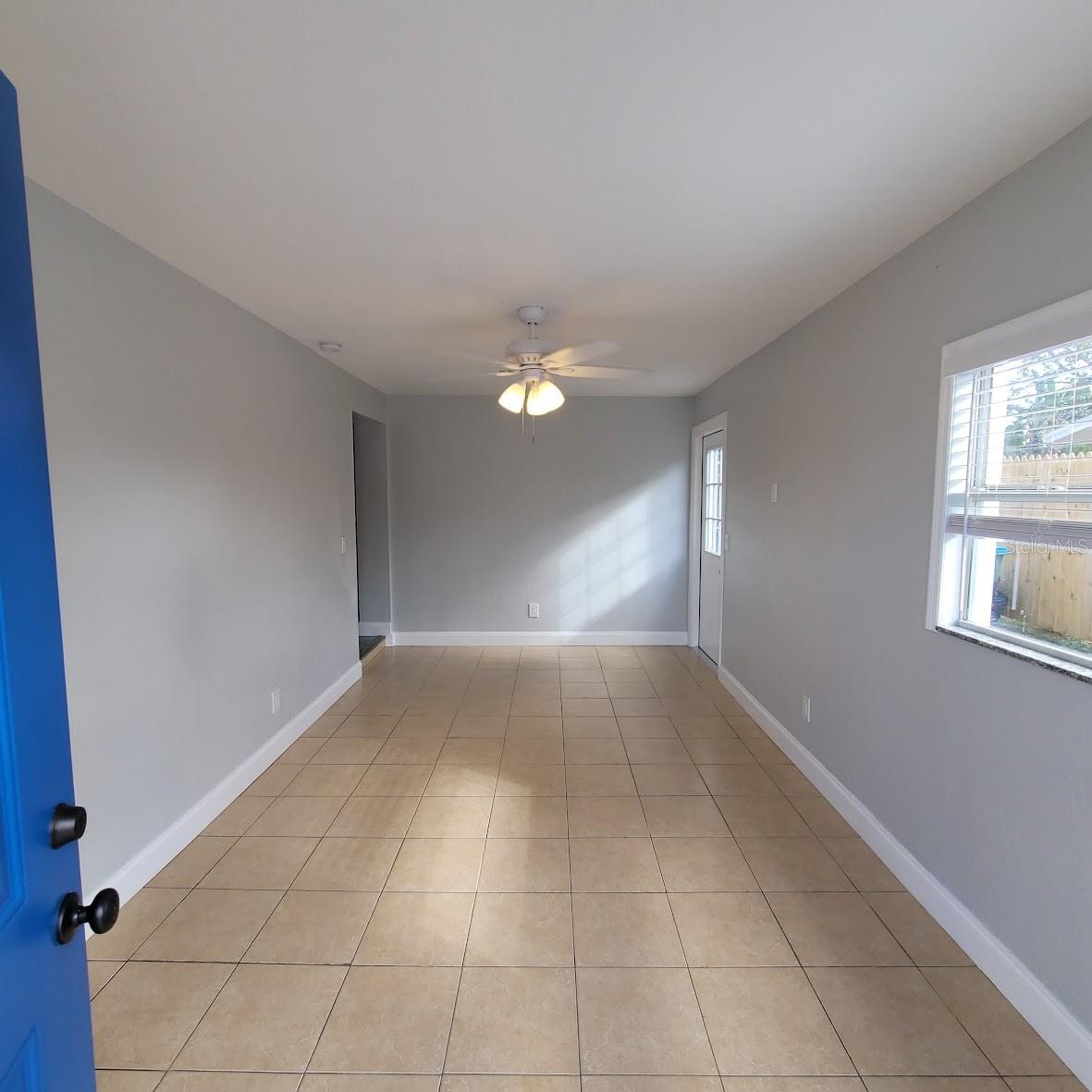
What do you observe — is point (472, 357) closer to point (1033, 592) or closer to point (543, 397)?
point (543, 397)

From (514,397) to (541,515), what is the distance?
2689mm

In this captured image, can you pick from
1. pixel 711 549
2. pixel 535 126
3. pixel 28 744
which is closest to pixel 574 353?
pixel 535 126

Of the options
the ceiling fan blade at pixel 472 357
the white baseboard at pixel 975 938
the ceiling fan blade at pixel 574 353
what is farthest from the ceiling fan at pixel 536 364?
the white baseboard at pixel 975 938

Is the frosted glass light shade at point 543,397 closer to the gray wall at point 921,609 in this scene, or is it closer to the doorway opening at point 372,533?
the gray wall at point 921,609

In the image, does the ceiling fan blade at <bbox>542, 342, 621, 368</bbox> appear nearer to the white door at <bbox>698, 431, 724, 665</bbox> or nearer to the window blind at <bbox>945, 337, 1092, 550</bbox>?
the window blind at <bbox>945, 337, 1092, 550</bbox>

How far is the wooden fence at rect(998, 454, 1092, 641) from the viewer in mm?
1543

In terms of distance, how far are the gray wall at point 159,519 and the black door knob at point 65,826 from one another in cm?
123

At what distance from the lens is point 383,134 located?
151 centimetres

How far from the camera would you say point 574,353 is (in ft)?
9.12

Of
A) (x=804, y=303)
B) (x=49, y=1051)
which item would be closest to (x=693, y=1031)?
(x=49, y=1051)

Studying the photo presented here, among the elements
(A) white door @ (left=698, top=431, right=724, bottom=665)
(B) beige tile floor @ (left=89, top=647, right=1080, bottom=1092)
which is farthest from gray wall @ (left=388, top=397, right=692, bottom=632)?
(B) beige tile floor @ (left=89, top=647, right=1080, bottom=1092)

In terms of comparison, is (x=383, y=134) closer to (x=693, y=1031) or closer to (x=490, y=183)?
(x=490, y=183)

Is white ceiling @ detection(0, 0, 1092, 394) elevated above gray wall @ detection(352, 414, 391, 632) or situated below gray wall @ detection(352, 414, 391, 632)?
above

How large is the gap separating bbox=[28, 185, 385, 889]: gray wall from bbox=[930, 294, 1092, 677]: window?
2763mm
